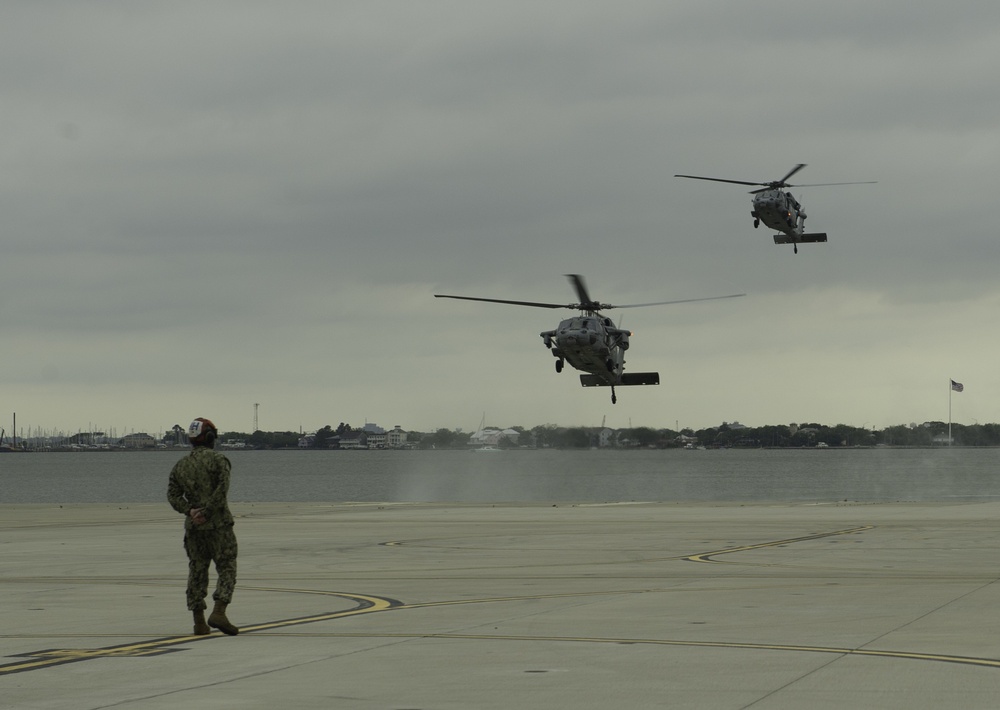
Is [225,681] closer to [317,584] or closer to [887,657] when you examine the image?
[887,657]

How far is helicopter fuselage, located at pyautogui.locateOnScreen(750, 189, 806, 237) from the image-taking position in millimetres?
57719

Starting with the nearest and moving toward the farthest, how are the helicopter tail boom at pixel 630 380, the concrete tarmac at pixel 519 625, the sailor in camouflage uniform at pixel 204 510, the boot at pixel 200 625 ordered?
the concrete tarmac at pixel 519 625 → the boot at pixel 200 625 → the sailor in camouflage uniform at pixel 204 510 → the helicopter tail boom at pixel 630 380

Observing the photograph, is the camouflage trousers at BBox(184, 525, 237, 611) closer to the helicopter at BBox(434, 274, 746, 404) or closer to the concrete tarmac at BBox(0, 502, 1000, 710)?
the concrete tarmac at BBox(0, 502, 1000, 710)

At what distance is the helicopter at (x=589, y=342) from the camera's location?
55031mm

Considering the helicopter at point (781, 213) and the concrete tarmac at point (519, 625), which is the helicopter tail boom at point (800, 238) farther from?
the concrete tarmac at point (519, 625)

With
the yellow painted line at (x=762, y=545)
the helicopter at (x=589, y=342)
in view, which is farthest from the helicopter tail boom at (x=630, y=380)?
the yellow painted line at (x=762, y=545)

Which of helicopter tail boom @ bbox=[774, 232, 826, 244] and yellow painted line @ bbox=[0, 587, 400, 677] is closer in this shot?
yellow painted line @ bbox=[0, 587, 400, 677]

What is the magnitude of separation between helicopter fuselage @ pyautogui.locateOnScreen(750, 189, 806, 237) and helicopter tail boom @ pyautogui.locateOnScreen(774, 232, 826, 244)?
33.7 inches

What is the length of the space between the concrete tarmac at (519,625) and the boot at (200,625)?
0.85 feet

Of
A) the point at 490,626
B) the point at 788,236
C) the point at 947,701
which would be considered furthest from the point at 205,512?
the point at 788,236

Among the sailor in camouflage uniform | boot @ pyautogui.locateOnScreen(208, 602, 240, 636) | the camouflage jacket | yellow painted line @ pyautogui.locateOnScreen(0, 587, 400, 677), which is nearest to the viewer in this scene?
yellow painted line @ pyautogui.locateOnScreen(0, 587, 400, 677)

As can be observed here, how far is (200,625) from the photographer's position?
50.2 ft

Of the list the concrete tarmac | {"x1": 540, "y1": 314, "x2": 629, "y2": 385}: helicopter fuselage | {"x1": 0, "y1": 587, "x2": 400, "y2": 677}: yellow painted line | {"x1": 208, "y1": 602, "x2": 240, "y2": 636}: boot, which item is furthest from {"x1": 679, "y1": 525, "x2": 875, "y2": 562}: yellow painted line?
{"x1": 540, "y1": 314, "x2": 629, "y2": 385}: helicopter fuselage

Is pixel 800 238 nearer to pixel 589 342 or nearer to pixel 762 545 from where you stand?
pixel 589 342
